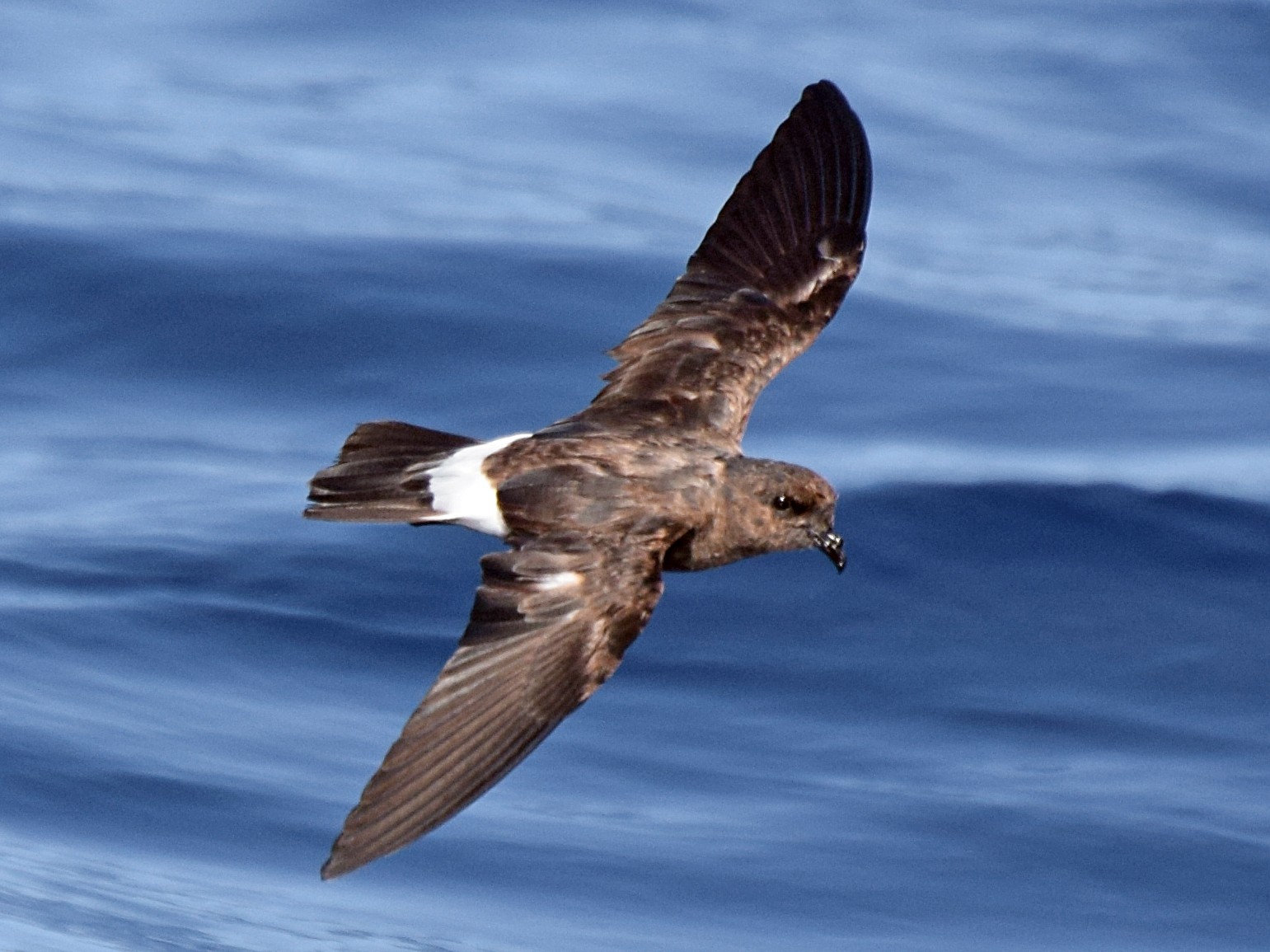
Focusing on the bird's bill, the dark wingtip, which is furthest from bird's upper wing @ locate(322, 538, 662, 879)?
the dark wingtip

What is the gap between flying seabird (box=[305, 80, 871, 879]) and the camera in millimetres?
5699

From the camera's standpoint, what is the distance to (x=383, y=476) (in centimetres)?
673

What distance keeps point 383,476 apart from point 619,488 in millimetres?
698

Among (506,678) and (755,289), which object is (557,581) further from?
(755,289)

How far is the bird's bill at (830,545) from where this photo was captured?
671cm

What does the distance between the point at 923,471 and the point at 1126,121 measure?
5055mm

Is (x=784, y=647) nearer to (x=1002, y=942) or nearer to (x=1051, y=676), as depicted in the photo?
(x=1051, y=676)

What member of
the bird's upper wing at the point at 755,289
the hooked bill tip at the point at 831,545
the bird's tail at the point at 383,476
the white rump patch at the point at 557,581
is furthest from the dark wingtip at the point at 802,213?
the white rump patch at the point at 557,581

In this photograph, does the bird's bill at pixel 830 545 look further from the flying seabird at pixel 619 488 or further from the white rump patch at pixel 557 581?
the white rump patch at pixel 557 581

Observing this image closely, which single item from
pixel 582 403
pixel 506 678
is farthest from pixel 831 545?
pixel 582 403

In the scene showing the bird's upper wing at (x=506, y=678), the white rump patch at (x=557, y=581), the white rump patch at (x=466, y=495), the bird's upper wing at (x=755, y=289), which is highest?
the bird's upper wing at (x=755, y=289)

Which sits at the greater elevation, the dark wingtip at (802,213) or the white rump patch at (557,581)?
the dark wingtip at (802,213)

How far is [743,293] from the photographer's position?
25.5ft

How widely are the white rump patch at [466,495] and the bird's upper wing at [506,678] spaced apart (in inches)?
10.4
